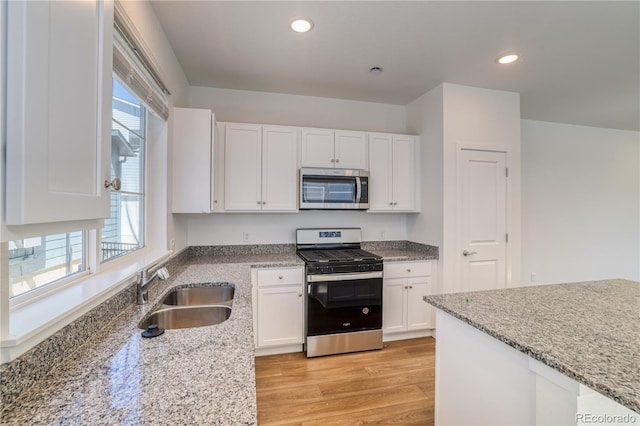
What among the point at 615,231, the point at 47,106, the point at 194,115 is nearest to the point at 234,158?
the point at 194,115

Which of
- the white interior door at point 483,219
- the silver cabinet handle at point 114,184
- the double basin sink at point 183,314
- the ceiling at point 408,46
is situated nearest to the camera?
the silver cabinet handle at point 114,184

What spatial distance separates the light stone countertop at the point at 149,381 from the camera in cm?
67

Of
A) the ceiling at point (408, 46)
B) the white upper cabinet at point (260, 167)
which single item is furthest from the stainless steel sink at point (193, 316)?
the ceiling at point (408, 46)

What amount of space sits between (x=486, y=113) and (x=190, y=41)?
2929 millimetres

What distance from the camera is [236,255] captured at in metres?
3.00

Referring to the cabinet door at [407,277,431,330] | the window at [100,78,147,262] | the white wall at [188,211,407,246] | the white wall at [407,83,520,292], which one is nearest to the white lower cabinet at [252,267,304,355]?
the white wall at [188,211,407,246]

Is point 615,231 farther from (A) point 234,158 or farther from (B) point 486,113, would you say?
(A) point 234,158

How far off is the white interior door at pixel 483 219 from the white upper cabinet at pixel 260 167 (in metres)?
1.80

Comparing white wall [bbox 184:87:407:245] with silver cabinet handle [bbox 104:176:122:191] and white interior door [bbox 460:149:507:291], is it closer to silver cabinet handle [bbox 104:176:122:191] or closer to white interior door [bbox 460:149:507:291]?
white interior door [bbox 460:149:507:291]

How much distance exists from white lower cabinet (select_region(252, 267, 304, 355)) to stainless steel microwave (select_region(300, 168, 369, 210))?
711mm

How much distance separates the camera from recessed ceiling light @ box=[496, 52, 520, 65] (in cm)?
236

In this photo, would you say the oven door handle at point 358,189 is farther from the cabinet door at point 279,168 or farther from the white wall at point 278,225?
the cabinet door at point 279,168

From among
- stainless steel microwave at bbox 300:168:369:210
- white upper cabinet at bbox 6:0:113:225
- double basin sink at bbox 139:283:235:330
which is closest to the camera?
white upper cabinet at bbox 6:0:113:225

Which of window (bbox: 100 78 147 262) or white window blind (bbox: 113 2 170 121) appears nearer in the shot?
white window blind (bbox: 113 2 170 121)
